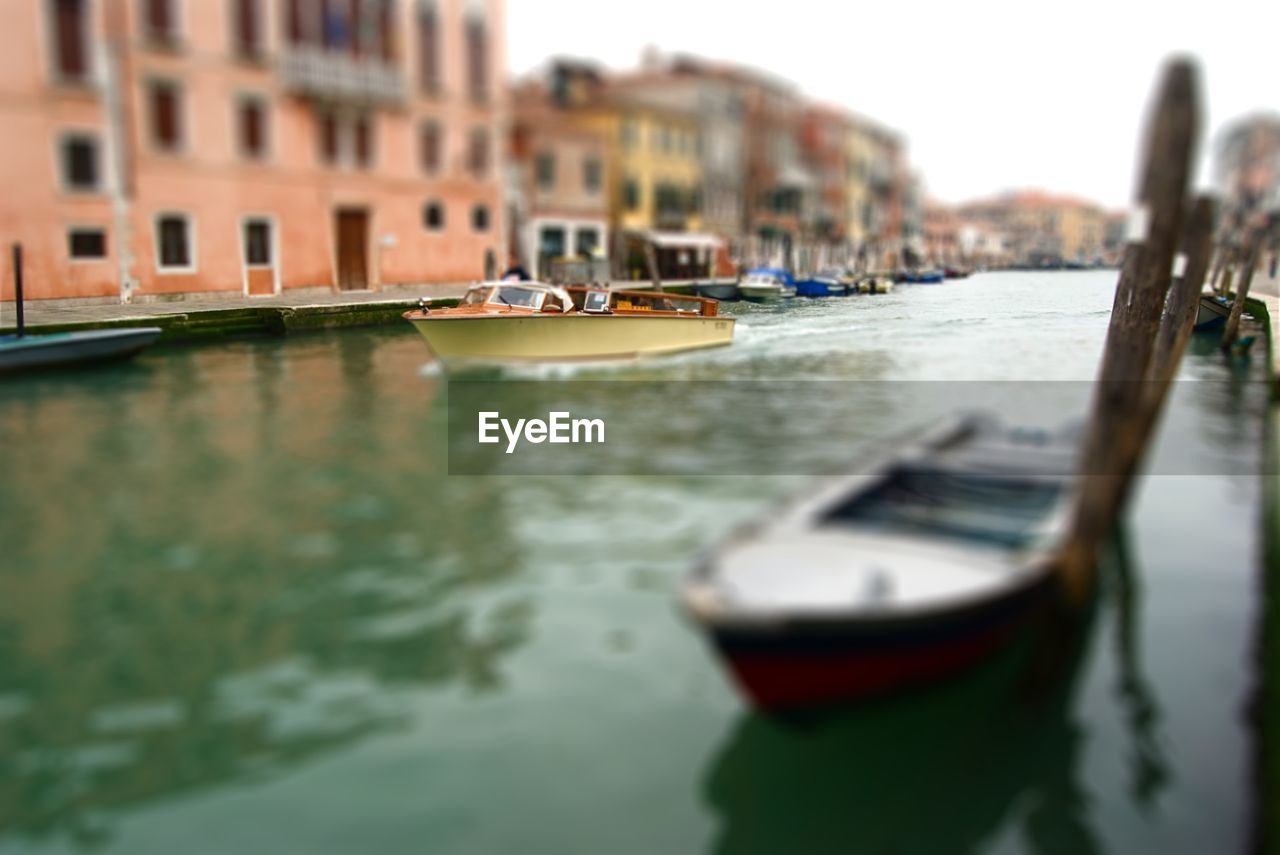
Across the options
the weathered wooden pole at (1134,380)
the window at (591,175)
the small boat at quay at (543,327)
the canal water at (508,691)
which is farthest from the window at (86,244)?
the weathered wooden pole at (1134,380)

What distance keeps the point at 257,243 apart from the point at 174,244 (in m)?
2.55

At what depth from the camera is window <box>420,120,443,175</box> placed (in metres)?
35.8

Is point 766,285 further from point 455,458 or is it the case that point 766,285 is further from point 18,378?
point 455,458

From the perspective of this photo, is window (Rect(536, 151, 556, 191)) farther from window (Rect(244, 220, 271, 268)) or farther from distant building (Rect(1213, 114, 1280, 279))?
distant building (Rect(1213, 114, 1280, 279))

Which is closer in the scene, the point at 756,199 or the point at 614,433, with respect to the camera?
the point at 614,433

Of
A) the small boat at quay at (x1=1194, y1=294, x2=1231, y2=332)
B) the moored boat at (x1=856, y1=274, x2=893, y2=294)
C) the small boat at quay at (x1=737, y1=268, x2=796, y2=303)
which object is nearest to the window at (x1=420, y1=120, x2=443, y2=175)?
the small boat at quay at (x1=737, y1=268, x2=796, y2=303)

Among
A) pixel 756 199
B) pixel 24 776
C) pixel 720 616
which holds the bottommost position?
pixel 24 776

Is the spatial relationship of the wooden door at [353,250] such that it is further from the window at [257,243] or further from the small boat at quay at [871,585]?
the small boat at quay at [871,585]

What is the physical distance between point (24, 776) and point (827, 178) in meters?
74.6

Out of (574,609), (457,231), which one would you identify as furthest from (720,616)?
(457,231)

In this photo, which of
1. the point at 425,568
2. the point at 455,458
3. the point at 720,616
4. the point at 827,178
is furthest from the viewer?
the point at 827,178

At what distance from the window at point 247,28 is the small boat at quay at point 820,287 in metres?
21.1

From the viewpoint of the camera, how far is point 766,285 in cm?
4072

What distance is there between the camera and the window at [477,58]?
36.5 metres
